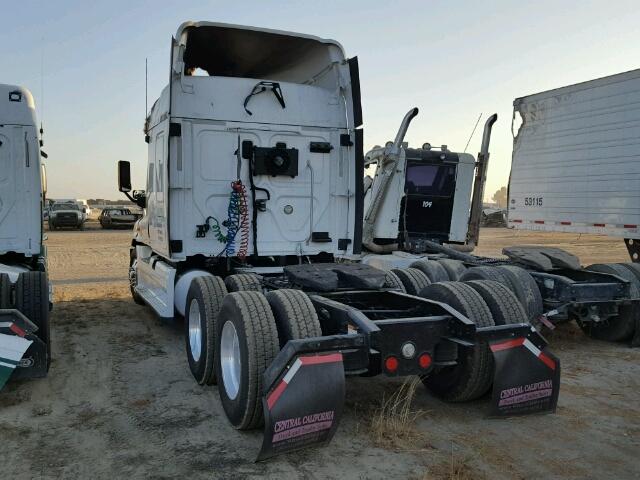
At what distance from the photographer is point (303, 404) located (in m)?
3.51

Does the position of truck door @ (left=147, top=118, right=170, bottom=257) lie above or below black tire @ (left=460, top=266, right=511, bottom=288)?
above

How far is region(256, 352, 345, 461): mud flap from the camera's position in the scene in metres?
3.46

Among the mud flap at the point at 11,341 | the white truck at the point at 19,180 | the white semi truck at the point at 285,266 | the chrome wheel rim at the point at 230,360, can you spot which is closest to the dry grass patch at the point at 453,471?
the white semi truck at the point at 285,266

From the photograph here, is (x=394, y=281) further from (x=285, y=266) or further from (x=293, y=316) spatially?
(x=293, y=316)

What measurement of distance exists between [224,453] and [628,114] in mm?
9080

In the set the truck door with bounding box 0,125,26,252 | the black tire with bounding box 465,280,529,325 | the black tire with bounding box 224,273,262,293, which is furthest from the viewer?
the truck door with bounding box 0,125,26,252

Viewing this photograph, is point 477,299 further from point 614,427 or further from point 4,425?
point 4,425

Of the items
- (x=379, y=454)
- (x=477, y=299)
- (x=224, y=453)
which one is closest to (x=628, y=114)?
(x=477, y=299)

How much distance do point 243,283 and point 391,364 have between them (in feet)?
6.48

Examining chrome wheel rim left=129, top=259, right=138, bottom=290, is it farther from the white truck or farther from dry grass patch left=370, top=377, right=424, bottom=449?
dry grass patch left=370, top=377, right=424, bottom=449

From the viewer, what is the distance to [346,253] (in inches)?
293

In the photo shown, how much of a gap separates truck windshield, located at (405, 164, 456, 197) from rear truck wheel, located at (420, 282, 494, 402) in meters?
5.47

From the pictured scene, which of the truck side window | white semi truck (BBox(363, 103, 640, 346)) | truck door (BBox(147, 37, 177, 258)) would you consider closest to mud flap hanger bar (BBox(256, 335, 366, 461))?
truck door (BBox(147, 37, 177, 258))

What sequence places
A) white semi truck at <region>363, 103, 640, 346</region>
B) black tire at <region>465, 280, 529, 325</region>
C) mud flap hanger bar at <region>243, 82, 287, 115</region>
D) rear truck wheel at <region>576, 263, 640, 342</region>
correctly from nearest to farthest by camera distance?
black tire at <region>465, 280, 529, 325</region>
rear truck wheel at <region>576, 263, 640, 342</region>
mud flap hanger bar at <region>243, 82, 287, 115</region>
white semi truck at <region>363, 103, 640, 346</region>
